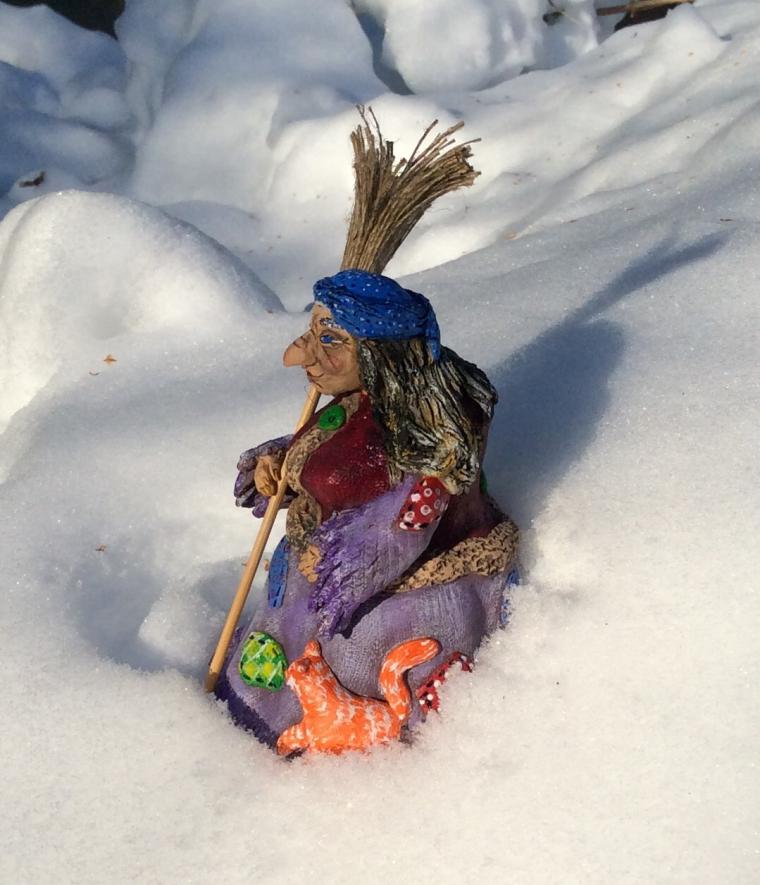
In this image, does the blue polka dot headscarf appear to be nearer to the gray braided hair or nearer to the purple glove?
the gray braided hair

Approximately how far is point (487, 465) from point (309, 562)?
0.44 m

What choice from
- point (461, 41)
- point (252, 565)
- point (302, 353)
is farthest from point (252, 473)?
point (461, 41)

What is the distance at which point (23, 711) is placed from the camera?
1646 mm

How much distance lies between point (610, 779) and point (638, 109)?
2.23 metres

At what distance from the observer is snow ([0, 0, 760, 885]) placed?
4.80 ft

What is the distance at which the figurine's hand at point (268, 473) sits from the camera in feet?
5.42

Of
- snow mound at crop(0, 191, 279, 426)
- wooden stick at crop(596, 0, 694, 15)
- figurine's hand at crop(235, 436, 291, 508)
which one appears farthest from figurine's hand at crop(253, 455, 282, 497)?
wooden stick at crop(596, 0, 694, 15)

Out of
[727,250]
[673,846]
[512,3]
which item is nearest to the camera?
[673,846]

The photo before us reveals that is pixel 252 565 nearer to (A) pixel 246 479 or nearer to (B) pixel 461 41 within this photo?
(A) pixel 246 479

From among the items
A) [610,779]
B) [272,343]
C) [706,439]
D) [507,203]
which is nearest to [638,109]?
[507,203]

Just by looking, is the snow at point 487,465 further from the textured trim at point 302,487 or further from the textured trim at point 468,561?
the textured trim at point 302,487

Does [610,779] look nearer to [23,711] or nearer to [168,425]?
[23,711]

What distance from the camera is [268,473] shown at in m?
1.65

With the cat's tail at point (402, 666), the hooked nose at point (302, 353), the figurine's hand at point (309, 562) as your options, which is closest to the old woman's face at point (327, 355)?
the hooked nose at point (302, 353)
